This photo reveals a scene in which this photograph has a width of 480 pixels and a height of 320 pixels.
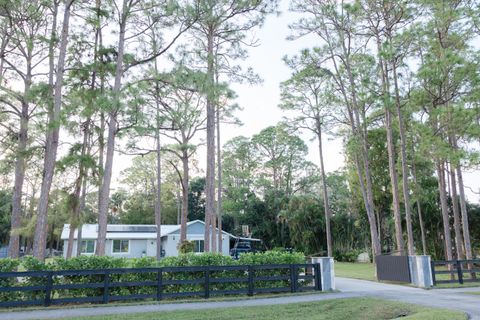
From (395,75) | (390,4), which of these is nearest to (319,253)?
(395,75)

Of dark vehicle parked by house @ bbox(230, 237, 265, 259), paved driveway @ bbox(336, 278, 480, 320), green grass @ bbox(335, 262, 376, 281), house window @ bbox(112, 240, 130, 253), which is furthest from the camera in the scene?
house window @ bbox(112, 240, 130, 253)

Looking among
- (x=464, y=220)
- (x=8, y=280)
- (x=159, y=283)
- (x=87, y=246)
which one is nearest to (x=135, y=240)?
(x=87, y=246)

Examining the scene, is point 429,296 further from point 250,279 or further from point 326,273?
point 250,279

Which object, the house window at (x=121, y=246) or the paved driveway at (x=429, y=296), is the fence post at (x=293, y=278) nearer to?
the paved driveway at (x=429, y=296)

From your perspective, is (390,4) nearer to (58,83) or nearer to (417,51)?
(417,51)

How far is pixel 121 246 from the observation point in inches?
1141

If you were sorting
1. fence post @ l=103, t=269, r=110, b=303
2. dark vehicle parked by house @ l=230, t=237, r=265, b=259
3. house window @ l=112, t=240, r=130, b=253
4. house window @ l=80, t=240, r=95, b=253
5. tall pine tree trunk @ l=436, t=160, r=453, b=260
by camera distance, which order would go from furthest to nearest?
house window @ l=112, t=240, r=130, b=253
house window @ l=80, t=240, r=95, b=253
dark vehicle parked by house @ l=230, t=237, r=265, b=259
tall pine tree trunk @ l=436, t=160, r=453, b=260
fence post @ l=103, t=269, r=110, b=303

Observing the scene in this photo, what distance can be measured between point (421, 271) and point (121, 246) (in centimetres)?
2316

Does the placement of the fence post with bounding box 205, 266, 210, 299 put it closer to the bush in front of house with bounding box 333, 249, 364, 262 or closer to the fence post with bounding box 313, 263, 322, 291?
the fence post with bounding box 313, 263, 322, 291

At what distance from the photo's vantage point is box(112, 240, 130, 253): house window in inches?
1135

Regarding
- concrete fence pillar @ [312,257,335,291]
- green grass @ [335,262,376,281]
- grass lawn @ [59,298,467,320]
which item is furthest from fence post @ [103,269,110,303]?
green grass @ [335,262,376,281]

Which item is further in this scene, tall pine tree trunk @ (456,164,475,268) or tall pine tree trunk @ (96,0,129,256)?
tall pine tree trunk @ (456,164,475,268)

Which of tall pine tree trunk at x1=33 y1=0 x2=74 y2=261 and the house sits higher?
tall pine tree trunk at x1=33 y1=0 x2=74 y2=261

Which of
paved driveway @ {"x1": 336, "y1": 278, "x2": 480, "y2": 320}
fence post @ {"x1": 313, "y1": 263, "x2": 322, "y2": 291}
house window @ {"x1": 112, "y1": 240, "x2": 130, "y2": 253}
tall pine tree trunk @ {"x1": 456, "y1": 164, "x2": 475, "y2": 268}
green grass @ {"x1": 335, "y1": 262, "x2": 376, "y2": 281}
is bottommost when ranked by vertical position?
green grass @ {"x1": 335, "y1": 262, "x2": 376, "y2": 281}
